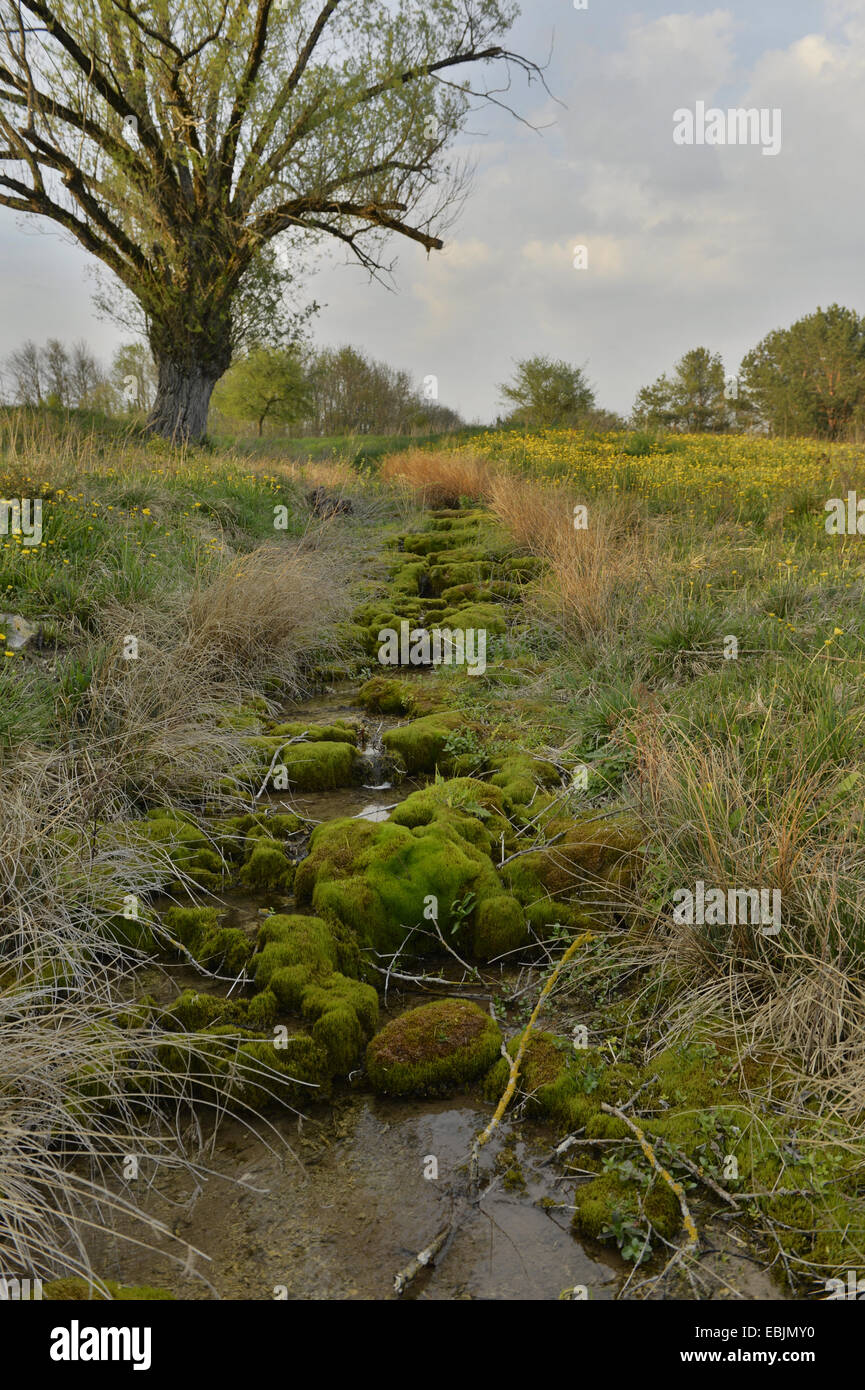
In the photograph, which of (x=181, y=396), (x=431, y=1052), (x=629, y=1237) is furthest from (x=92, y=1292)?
(x=181, y=396)

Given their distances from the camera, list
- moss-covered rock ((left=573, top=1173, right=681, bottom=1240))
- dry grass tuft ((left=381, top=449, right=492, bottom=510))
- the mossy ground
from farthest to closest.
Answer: dry grass tuft ((left=381, top=449, right=492, bottom=510)) < the mossy ground < moss-covered rock ((left=573, top=1173, right=681, bottom=1240))

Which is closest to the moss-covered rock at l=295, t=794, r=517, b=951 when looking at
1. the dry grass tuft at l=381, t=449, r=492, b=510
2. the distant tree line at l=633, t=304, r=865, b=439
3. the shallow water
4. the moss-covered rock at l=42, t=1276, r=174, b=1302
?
the shallow water

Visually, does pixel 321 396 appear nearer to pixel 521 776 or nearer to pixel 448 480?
pixel 448 480

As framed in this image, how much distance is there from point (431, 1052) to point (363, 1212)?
21.6 inches

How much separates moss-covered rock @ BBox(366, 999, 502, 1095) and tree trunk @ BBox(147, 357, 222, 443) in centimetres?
1319

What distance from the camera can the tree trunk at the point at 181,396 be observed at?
46.8 feet

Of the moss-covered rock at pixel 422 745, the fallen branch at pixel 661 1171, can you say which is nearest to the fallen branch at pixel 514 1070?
the fallen branch at pixel 661 1171

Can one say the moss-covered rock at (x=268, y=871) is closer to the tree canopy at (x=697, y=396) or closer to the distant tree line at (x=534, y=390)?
the distant tree line at (x=534, y=390)

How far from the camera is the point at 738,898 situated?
9.11 ft

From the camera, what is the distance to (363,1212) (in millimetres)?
2100

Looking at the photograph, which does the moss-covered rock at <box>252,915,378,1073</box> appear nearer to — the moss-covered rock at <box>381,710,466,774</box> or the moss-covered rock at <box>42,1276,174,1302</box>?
the moss-covered rock at <box>42,1276,174,1302</box>

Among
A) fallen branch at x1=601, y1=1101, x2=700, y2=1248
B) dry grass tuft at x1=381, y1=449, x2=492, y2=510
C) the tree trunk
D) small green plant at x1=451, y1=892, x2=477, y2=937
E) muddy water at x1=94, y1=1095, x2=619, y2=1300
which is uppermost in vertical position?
the tree trunk

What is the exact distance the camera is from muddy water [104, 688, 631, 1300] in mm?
1903

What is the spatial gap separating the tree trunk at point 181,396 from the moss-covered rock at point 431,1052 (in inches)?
519
